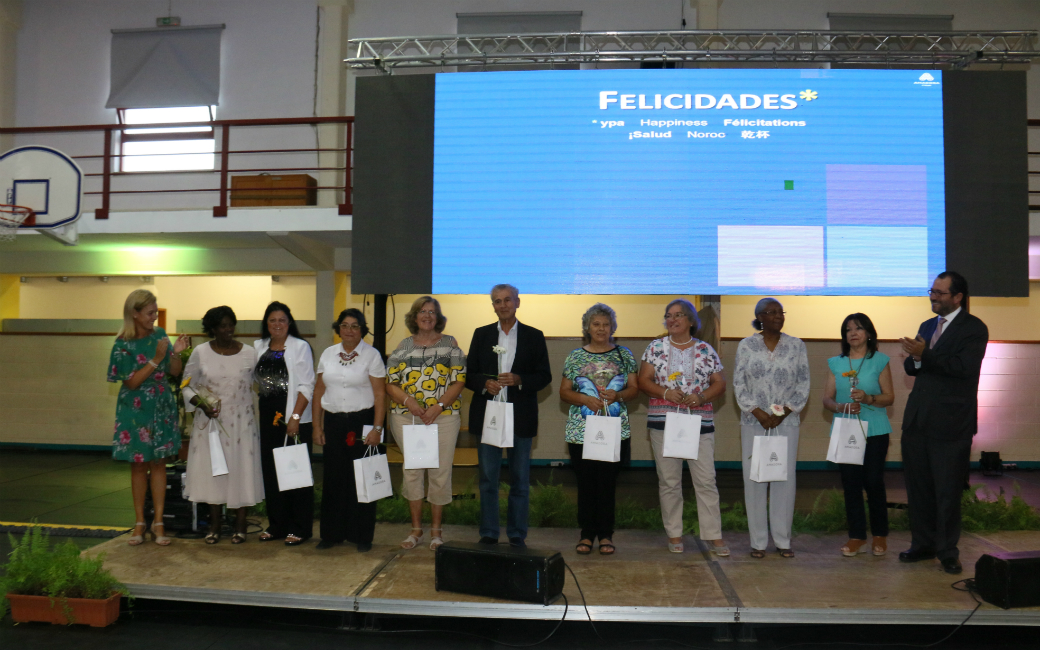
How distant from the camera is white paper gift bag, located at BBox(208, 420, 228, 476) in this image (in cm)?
396

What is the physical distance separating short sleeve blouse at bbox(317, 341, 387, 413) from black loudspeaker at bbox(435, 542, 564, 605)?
1069mm

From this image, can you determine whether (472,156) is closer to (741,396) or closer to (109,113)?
(741,396)

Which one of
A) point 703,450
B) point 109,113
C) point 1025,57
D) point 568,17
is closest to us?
point 703,450

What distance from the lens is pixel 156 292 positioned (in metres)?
11.5

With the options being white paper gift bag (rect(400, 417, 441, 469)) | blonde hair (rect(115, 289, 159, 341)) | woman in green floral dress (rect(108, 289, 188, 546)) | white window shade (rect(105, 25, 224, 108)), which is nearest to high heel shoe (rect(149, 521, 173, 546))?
woman in green floral dress (rect(108, 289, 188, 546))

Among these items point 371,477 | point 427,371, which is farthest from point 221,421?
point 427,371

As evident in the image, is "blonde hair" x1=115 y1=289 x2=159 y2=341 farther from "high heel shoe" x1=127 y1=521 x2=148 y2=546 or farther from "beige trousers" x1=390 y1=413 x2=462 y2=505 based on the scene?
"beige trousers" x1=390 y1=413 x2=462 y2=505

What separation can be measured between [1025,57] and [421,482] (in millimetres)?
5196

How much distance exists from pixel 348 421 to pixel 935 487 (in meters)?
3.23

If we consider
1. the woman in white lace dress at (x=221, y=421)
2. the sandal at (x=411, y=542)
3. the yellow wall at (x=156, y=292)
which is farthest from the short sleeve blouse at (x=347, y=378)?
the yellow wall at (x=156, y=292)

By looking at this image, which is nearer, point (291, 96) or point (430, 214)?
point (430, 214)

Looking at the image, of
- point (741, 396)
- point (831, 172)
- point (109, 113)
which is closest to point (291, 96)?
point (109, 113)

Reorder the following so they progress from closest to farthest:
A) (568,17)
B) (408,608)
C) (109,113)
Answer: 1. (408,608)
2. (568,17)
3. (109,113)

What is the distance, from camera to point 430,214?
521 centimetres
